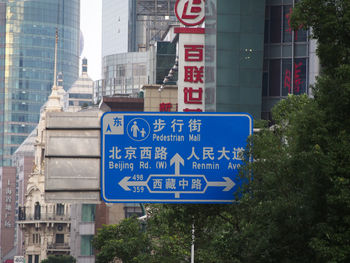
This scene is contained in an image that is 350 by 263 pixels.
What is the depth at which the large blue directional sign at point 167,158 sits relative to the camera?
72.4 feet

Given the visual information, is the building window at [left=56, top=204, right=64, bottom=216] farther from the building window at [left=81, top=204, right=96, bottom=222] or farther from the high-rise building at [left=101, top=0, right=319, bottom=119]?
the high-rise building at [left=101, top=0, right=319, bottom=119]

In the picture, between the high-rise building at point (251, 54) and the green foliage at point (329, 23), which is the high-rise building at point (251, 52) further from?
the green foliage at point (329, 23)

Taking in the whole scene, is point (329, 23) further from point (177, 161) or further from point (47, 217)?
point (47, 217)

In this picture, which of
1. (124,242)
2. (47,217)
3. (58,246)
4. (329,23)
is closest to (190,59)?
(124,242)

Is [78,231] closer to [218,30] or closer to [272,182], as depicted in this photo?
[218,30]

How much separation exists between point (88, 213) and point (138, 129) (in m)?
110

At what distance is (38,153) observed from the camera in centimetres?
17812

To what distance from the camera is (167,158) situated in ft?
72.8

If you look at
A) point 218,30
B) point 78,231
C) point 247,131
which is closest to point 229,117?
point 247,131

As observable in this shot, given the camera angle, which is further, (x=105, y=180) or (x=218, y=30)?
(x=218, y=30)

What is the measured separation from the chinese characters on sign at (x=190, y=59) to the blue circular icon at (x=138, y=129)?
41173mm

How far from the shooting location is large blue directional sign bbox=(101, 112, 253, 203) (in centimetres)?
2208

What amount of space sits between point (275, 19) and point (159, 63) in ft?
151

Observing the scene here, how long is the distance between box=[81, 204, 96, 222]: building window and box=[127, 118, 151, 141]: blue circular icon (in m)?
108
